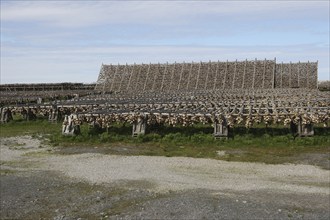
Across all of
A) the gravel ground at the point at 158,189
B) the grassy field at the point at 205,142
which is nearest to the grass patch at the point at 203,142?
the grassy field at the point at 205,142

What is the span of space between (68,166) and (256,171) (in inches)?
274

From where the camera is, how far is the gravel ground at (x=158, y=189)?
34.2ft

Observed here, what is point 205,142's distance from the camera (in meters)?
19.5

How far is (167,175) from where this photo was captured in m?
14.0

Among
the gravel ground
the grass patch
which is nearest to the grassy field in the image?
the grass patch

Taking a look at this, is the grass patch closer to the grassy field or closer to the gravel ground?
the grassy field

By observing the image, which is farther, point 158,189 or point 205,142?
point 205,142

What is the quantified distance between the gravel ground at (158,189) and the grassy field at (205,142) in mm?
1398

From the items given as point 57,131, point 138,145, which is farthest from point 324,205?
point 57,131

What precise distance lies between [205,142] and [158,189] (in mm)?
7496

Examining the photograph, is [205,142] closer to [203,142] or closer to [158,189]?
[203,142]

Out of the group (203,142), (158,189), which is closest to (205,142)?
(203,142)

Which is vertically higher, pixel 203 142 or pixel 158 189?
pixel 203 142

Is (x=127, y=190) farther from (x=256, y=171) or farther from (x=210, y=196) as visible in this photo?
(x=256, y=171)
